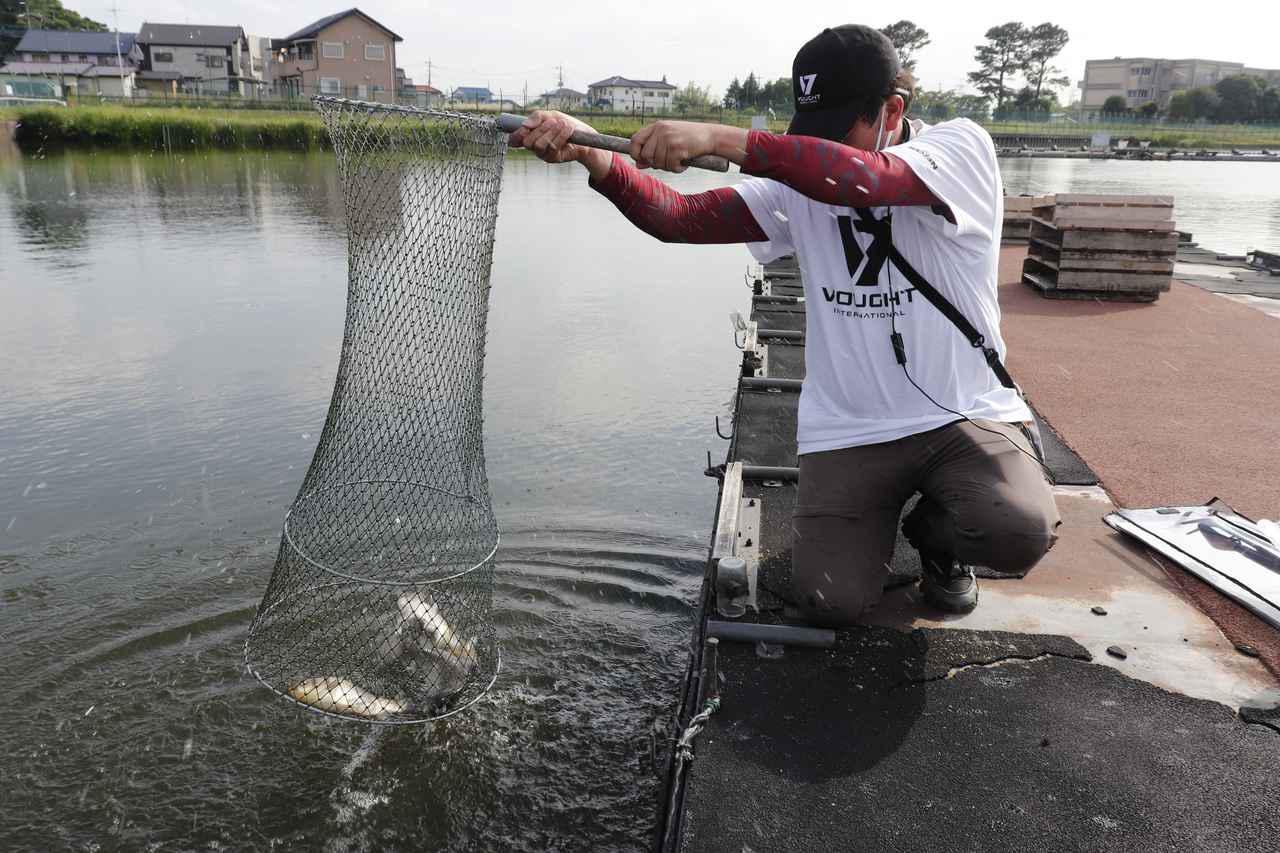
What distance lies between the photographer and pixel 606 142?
314 cm

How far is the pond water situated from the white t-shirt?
164 centimetres

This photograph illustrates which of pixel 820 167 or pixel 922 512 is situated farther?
pixel 922 512

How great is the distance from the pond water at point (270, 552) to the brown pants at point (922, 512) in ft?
3.65

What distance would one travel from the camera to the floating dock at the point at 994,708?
2.48 meters

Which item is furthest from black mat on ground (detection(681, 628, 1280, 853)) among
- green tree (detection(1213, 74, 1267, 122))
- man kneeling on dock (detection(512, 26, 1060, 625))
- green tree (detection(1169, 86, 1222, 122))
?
green tree (detection(1213, 74, 1267, 122))

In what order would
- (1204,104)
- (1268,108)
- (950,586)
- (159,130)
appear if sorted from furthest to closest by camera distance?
(1204,104), (1268,108), (159,130), (950,586)

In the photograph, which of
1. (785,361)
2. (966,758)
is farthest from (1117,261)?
(966,758)

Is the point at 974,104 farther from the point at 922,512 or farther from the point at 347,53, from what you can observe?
the point at 922,512

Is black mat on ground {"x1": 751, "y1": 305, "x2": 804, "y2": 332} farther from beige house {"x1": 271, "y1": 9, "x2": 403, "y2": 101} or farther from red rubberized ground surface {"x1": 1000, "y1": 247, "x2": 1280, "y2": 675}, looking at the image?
beige house {"x1": 271, "y1": 9, "x2": 403, "y2": 101}

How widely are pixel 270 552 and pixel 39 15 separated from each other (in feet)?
384

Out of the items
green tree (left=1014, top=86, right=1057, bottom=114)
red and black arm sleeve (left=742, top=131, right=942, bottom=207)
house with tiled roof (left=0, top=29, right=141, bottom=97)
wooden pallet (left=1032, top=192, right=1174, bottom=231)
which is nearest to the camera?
red and black arm sleeve (left=742, top=131, right=942, bottom=207)

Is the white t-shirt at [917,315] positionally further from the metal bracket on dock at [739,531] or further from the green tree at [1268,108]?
the green tree at [1268,108]

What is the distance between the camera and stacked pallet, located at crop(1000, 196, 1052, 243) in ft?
51.7

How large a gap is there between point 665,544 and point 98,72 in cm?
8984
